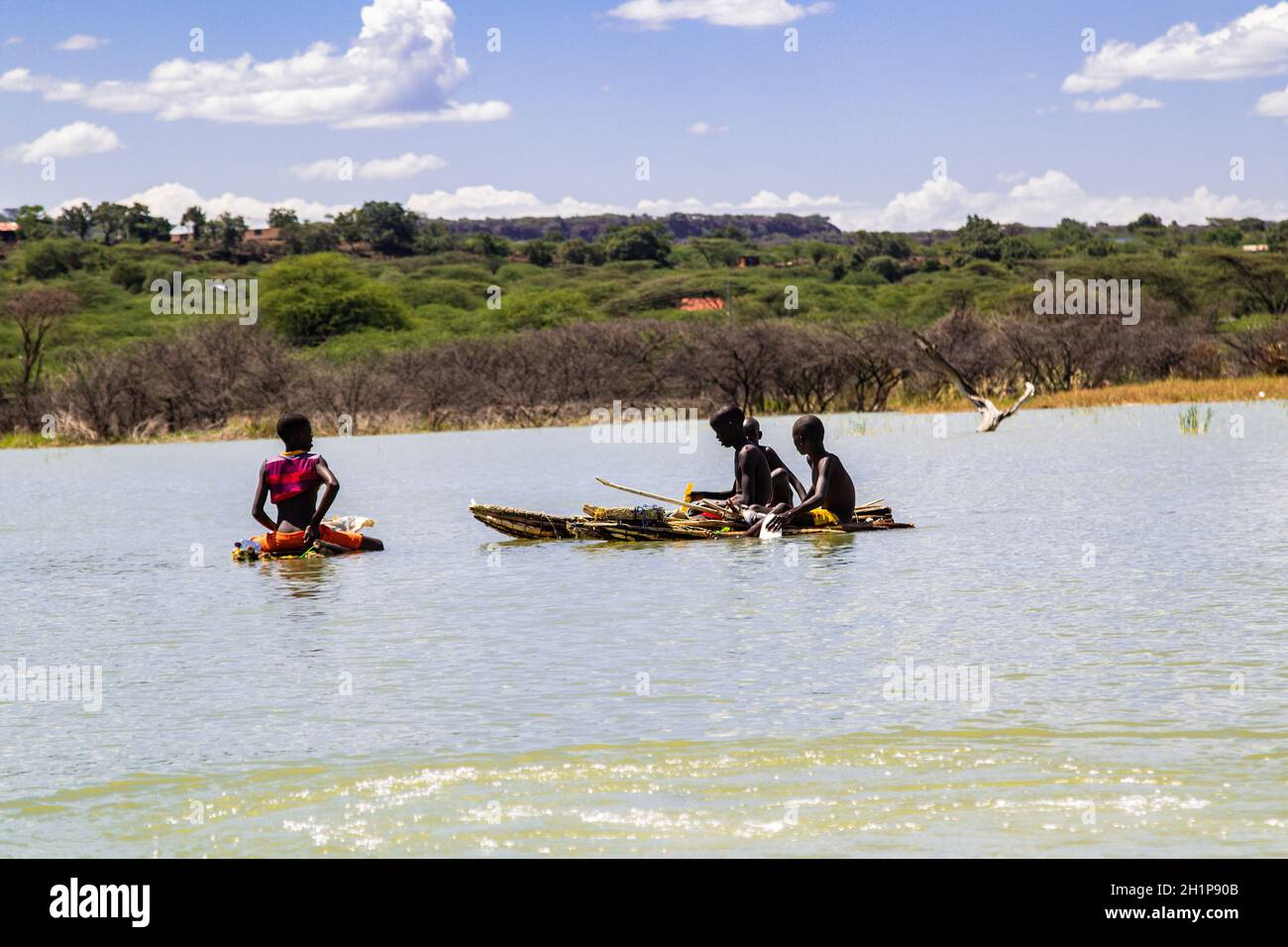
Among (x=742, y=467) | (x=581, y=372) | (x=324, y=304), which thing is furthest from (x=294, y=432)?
(x=324, y=304)

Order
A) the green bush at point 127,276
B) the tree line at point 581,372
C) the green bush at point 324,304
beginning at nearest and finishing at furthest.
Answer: the tree line at point 581,372
the green bush at point 324,304
the green bush at point 127,276

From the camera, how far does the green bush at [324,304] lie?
98.4 meters

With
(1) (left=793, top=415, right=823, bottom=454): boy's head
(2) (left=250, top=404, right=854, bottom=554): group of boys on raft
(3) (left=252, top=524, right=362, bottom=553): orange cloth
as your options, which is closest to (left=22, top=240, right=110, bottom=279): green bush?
(3) (left=252, top=524, right=362, bottom=553): orange cloth

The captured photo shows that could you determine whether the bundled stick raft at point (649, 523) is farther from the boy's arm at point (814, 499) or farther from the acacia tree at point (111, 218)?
the acacia tree at point (111, 218)

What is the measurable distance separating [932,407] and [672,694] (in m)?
48.3

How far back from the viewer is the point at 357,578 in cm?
1662

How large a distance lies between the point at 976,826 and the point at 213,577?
11645 mm

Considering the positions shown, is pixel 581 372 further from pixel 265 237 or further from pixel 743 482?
pixel 265 237

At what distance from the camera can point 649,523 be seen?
18562mm

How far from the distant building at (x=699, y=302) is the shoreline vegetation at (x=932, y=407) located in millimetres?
46018
